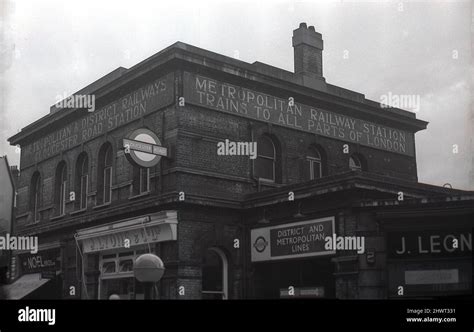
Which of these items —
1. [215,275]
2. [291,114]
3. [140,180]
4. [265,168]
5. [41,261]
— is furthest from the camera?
[41,261]

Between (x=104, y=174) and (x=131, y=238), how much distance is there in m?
3.30

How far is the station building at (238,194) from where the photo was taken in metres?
13.7

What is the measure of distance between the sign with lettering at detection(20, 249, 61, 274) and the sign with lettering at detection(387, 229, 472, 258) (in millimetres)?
12347

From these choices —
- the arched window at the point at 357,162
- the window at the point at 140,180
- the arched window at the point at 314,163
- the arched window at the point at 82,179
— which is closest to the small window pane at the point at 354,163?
the arched window at the point at 357,162

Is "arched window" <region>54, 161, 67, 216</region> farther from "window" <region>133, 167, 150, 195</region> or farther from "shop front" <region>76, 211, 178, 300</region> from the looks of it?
"window" <region>133, 167, 150, 195</region>

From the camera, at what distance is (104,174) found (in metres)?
20.1

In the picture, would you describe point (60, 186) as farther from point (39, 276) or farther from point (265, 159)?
point (265, 159)

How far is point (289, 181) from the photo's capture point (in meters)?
19.0

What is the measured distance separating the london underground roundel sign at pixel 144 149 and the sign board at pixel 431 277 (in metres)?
7.04

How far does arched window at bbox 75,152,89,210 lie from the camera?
21.0 meters

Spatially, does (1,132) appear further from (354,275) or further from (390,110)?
(390,110)

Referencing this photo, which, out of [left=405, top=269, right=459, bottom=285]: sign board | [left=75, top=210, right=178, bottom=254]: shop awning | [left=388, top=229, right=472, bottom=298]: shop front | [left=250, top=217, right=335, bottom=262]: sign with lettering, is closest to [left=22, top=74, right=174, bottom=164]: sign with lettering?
[left=75, top=210, right=178, bottom=254]: shop awning

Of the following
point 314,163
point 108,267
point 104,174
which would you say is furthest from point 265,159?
point 108,267

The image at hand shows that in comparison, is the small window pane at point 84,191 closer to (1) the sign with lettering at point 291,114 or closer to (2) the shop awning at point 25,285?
(2) the shop awning at point 25,285
